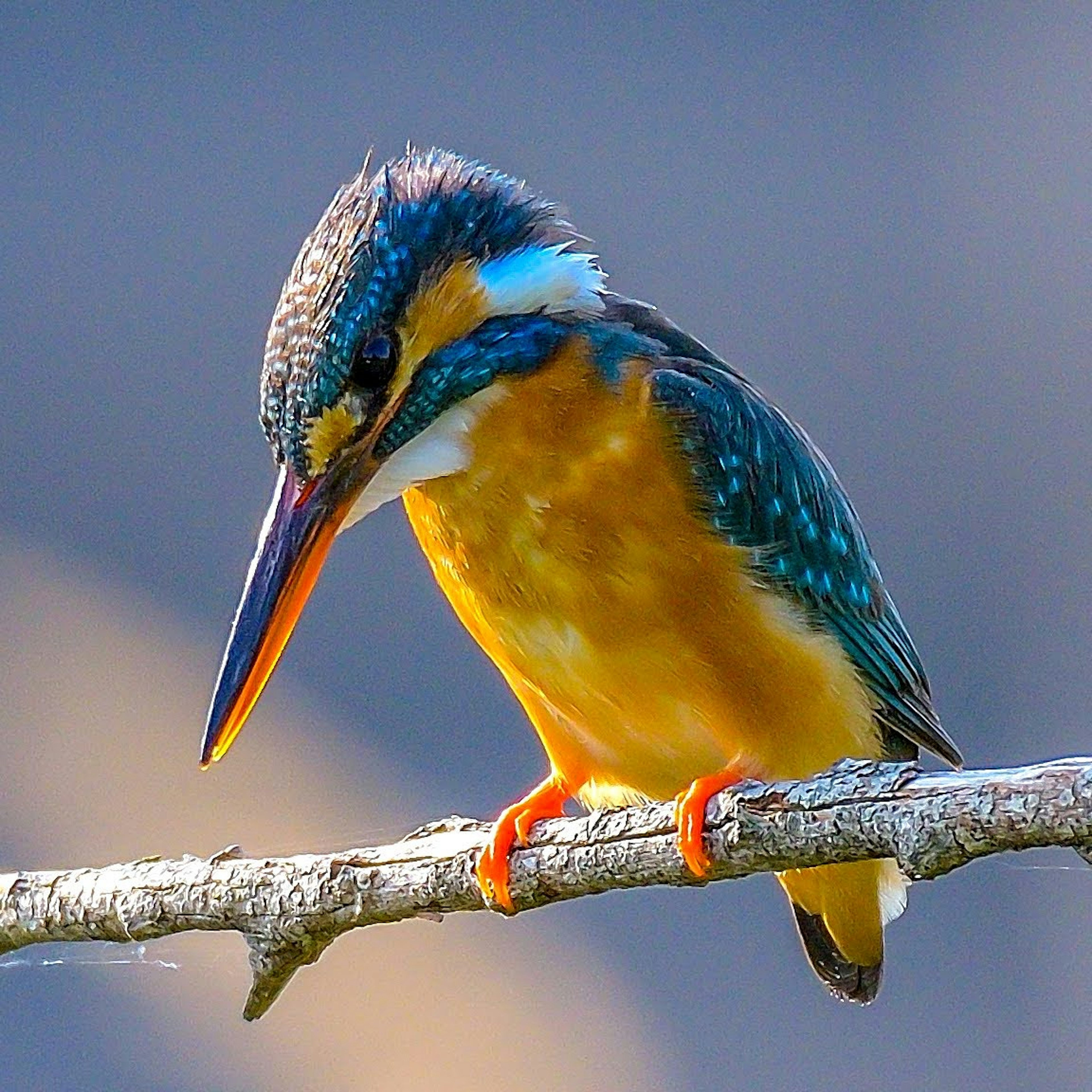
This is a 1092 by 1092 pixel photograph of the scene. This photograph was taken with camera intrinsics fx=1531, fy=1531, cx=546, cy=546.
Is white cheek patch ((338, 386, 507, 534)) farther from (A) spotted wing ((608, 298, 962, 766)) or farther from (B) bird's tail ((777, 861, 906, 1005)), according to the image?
(B) bird's tail ((777, 861, 906, 1005))

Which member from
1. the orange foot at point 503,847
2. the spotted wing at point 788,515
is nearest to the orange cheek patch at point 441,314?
the spotted wing at point 788,515

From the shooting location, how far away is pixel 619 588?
1.07m

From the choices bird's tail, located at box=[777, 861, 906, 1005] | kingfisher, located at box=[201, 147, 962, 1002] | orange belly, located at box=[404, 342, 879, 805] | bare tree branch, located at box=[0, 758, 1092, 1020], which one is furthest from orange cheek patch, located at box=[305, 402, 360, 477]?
bird's tail, located at box=[777, 861, 906, 1005]

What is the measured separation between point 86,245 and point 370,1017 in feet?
4.10

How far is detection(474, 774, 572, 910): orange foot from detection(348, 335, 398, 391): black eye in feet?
0.98

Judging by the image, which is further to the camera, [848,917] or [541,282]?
[848,917]

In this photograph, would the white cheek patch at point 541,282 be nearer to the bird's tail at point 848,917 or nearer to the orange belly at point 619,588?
the orange belly at point 619,588

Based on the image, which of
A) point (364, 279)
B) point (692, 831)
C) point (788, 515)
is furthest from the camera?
point (788, 515)

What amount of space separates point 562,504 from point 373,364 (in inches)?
7.0

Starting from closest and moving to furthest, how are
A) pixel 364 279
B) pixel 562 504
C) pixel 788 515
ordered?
pixel 364 279
pixel 562 504
pixel 788 515

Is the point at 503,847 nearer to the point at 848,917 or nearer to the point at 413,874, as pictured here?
the point at 413,874

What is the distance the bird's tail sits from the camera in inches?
49.3

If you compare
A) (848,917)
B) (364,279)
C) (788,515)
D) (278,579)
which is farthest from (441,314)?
Result: (848,917)

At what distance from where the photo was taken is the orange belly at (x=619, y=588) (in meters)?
1.07
